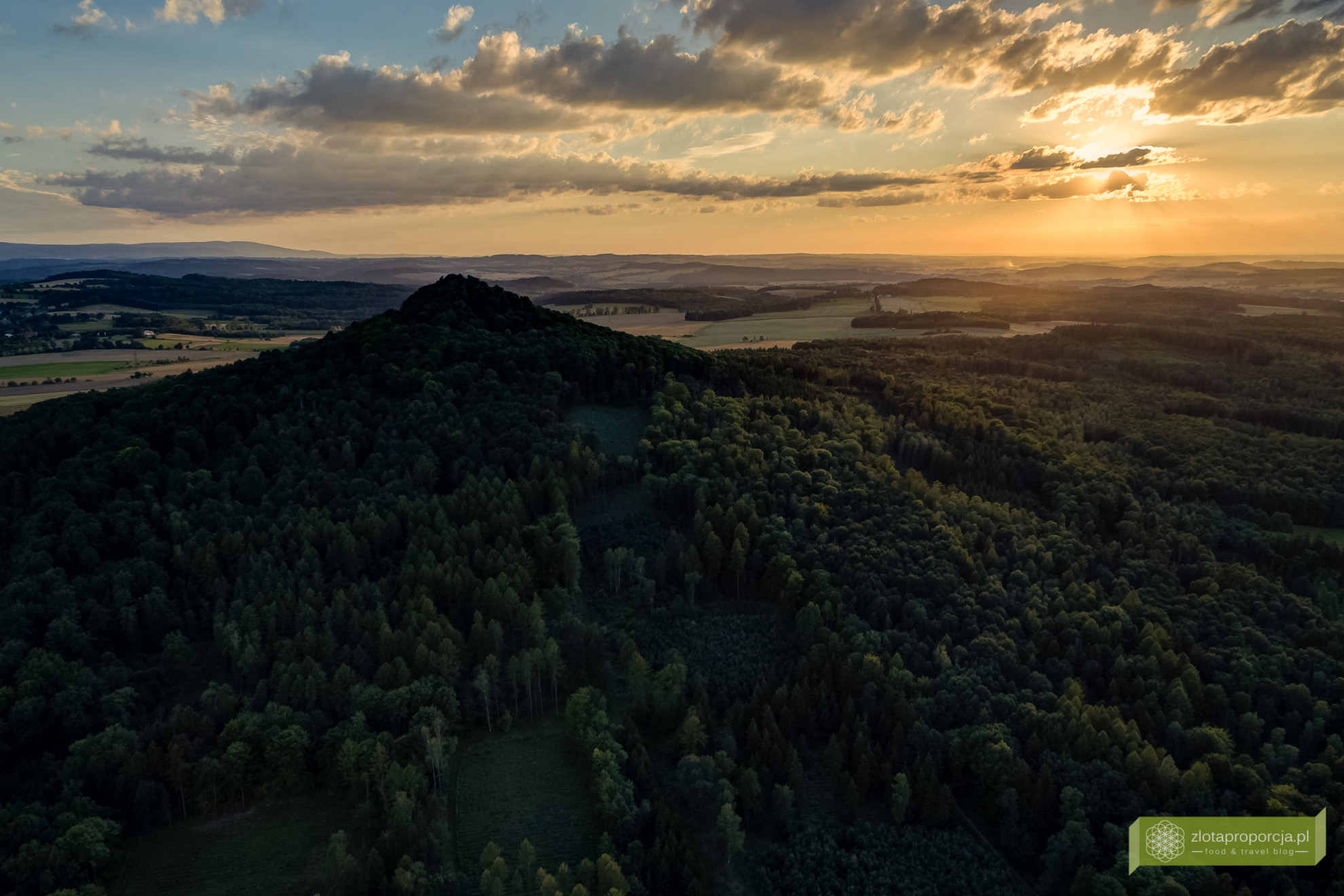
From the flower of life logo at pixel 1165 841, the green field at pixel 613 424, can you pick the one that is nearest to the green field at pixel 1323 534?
the flower of life logo at pixel 1165 841

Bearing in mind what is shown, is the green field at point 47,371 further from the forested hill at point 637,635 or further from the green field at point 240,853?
the green field at point 240,853

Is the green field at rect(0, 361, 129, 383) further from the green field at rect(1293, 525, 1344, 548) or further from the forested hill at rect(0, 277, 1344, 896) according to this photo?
the green field at rect(1293, 525, 1344, 548)

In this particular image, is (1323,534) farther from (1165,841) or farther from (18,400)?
(18,400)

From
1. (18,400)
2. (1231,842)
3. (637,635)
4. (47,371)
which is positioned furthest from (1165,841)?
(47,371)

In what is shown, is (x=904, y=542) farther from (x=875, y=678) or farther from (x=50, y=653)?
(x=50, y=653)

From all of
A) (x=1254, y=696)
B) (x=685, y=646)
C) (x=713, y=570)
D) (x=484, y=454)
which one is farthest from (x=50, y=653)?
(x=1254, y=696)
